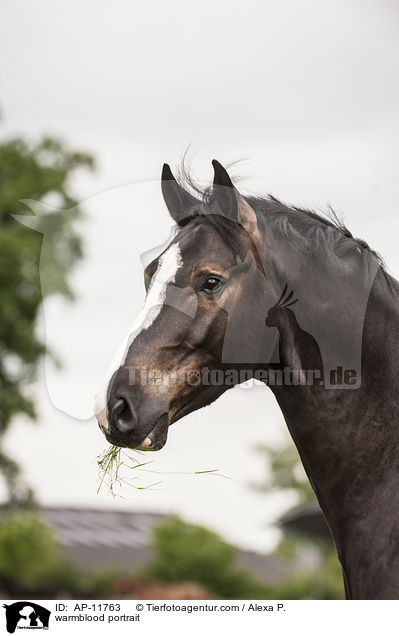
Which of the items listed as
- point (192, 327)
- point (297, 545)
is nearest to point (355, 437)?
point (192, 327)

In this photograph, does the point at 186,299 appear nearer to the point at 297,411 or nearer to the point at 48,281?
the point at 297,411

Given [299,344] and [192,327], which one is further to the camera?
[299,344]

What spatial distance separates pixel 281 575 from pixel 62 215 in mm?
20483

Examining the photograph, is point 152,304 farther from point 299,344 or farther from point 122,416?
point 299,344

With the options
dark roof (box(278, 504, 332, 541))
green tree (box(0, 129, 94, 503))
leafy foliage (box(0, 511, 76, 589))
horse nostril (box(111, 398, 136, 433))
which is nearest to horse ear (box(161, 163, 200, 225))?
horse nostril (box(111, 398, 136, 433))

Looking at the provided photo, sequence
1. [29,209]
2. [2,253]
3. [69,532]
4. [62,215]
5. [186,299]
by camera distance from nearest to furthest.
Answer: [186,299]
[29,209]
[62,215]
[2,253]
[69,532]

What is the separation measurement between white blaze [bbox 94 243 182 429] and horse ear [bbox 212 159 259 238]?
25 centimetres

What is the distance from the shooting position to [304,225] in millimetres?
3086

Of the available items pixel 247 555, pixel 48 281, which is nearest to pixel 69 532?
pixel 247 555

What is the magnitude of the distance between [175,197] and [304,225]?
564mm

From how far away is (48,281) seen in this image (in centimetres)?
373

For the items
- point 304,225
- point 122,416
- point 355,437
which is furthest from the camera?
point 304,225

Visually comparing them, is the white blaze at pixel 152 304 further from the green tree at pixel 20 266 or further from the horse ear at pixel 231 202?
the green tree at pixel 20 266

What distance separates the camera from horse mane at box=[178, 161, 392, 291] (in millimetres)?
3008
